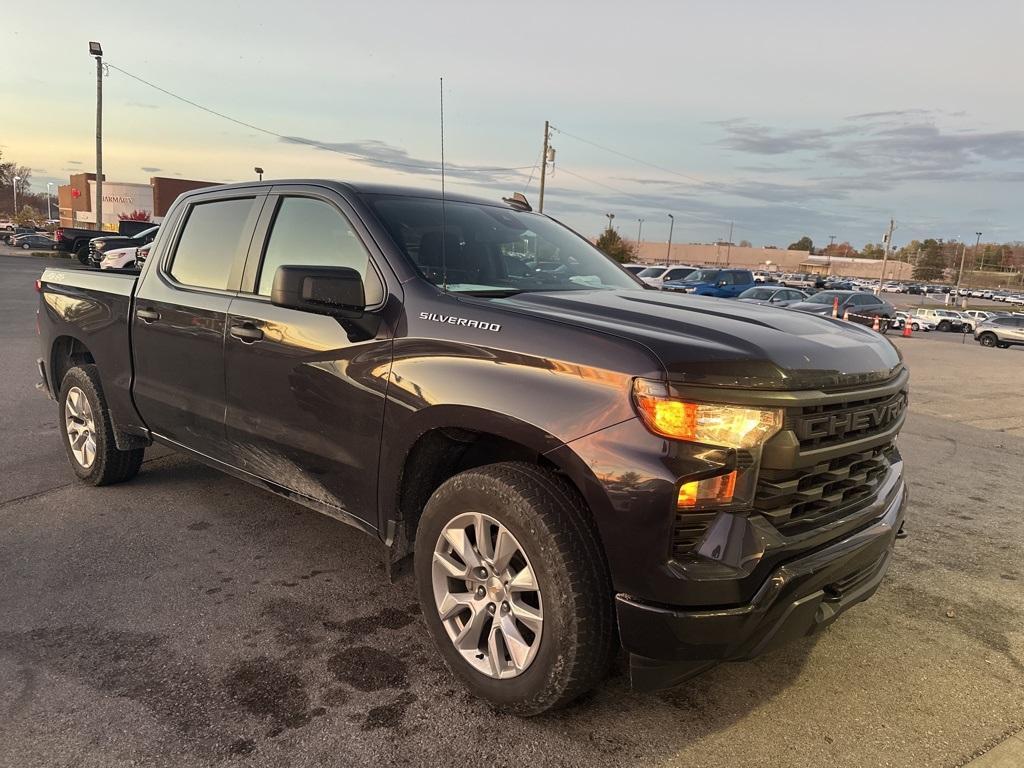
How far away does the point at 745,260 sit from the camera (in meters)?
149

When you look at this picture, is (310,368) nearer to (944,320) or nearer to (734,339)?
(734,339)

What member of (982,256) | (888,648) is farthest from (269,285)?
(982,256)

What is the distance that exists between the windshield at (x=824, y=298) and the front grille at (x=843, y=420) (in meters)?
25.6

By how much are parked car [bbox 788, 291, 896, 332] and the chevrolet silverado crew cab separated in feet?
80.1

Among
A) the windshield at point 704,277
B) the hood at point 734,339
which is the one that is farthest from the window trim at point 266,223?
the windshield at point 704,277

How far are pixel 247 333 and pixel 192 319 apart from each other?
0.56m

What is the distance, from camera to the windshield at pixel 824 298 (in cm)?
2680

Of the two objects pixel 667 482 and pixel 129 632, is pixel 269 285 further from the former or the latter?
pixel 667 482

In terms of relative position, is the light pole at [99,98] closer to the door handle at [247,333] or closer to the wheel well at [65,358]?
the wheel well at [65,358]

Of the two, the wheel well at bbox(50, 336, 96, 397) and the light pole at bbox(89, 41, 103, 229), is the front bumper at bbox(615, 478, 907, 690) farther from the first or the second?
the light pole at bbox(89, 41, 103, 229)

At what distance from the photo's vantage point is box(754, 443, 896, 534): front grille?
7.52 ft

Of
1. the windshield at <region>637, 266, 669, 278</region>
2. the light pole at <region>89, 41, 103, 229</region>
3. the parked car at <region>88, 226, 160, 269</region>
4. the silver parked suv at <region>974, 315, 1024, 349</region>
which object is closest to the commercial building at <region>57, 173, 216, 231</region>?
the light pole at <region>89, 41, 103, 229</region>

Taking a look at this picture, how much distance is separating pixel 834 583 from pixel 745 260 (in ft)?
510

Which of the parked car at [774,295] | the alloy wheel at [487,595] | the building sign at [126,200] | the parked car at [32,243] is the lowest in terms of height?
the parked car at [32,243]
